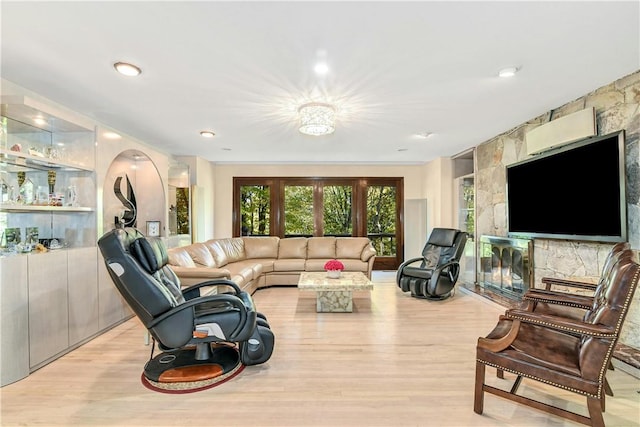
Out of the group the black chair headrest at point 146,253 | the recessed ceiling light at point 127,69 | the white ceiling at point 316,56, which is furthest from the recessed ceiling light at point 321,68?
the black chair headrest at point 146,253

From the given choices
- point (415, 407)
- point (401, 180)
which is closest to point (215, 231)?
point (401, 180)

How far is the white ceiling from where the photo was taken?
6.00 feet

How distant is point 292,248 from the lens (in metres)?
6.17

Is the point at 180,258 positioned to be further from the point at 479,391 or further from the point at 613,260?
the point at 613,260

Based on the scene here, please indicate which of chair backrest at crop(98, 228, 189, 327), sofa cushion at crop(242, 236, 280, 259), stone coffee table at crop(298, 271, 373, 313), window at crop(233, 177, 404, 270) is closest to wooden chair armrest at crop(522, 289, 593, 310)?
stone coffee table at crop(298, 271, 373, 313)

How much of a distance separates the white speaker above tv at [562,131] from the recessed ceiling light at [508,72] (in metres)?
1.06

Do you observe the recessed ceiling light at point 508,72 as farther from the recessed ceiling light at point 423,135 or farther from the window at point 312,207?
the window at point 312,207

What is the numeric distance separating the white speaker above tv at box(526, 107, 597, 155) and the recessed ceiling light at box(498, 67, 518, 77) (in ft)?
3.46

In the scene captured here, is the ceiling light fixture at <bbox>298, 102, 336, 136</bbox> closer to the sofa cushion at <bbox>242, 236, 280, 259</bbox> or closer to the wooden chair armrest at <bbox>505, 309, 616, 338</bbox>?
the wooden chair armrest at <bbox>505, 309, 616, 338</bbox>

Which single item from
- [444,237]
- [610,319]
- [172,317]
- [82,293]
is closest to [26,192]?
[82,293]

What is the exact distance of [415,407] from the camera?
6.72 ft

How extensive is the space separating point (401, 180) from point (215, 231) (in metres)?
4.43

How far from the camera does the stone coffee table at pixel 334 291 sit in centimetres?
397

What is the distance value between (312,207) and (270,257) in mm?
1737
